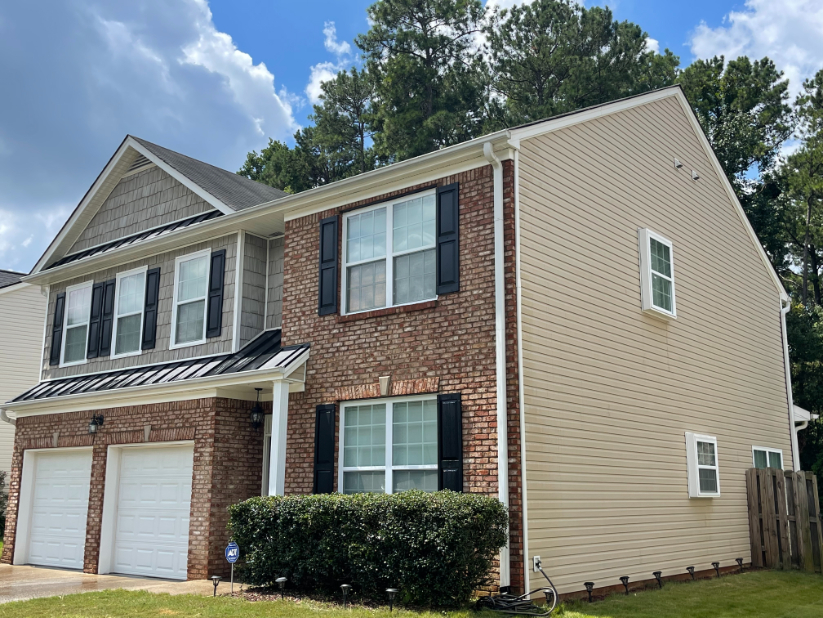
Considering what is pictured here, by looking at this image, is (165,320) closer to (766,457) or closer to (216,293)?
(216,293)

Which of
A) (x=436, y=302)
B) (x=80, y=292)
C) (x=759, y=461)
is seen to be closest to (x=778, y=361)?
(x=759, y=461)

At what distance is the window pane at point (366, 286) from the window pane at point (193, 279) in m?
3.56

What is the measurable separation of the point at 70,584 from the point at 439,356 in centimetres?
654

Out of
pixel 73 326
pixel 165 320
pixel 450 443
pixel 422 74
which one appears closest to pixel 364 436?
pixel 450 443

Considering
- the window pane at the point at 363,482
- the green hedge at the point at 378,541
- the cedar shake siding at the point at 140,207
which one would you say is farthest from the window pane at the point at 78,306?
the window pane at the point at 363,482

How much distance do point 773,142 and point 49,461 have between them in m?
26.5

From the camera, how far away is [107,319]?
16.0 m

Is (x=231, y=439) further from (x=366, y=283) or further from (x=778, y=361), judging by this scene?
(x=778, y=361)

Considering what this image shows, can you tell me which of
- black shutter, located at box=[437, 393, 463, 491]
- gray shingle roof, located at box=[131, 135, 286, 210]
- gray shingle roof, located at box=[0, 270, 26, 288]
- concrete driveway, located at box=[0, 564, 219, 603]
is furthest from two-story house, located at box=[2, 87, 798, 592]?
gray shingle roof, located at box=[0, 270, 26, 288]

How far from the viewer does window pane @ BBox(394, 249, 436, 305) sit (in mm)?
10898

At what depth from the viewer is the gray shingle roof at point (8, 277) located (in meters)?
25.4

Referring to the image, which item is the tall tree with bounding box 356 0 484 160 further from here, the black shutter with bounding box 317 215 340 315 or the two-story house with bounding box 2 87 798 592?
the black shutter with bounding box 317 215 340 315

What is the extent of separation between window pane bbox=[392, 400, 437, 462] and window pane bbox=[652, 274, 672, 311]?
4447mm

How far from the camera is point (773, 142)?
3034 cm
